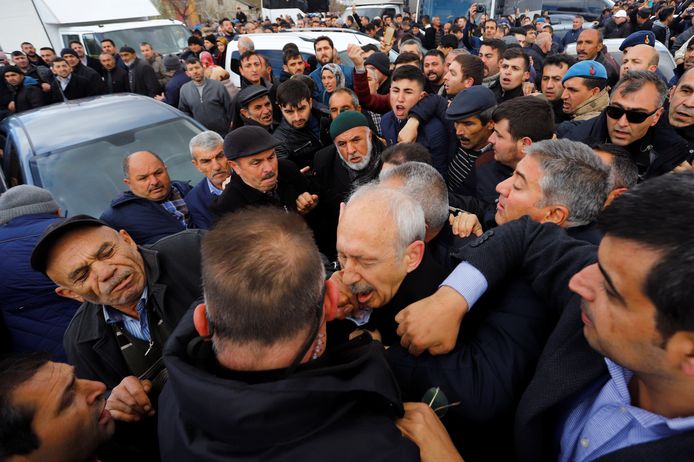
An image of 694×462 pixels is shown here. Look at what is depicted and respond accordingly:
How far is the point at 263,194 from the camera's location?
304 cm

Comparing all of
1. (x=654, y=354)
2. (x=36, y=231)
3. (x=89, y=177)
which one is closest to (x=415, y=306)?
(x=654, y=354)

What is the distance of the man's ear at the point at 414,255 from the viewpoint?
174cm

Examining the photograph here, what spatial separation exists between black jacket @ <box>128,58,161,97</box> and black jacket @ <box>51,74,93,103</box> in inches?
39.3

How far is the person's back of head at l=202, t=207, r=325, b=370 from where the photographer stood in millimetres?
980

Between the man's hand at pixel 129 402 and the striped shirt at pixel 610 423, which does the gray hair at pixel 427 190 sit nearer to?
A: the striped shirt at pixel 610 423

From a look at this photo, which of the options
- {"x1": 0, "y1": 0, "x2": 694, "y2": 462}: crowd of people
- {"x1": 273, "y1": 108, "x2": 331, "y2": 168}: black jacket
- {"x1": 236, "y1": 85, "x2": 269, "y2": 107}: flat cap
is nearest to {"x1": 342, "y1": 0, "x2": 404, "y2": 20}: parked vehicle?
{"x1": 236, "y1": 85, "x2": 269, "y2": 107}: flat cap

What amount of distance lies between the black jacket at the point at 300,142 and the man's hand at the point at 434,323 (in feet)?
10.7

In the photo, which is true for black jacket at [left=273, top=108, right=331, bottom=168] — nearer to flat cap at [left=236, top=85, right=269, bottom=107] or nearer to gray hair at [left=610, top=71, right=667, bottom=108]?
flat cap at [left=236, top=85, right=269, bottom=107]

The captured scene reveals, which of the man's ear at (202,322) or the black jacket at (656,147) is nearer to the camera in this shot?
the man's ear at (202,322)

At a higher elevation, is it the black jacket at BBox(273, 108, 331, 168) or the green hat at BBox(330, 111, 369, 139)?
the green hat at BBox(330, 111, 369, 139)

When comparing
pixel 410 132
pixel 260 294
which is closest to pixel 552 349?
pixel 260 294

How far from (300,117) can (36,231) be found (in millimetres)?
2628

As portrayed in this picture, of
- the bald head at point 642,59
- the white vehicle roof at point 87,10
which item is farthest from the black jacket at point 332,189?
the white vehicle roof at point 87,10

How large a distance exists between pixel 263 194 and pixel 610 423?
2.53 m
